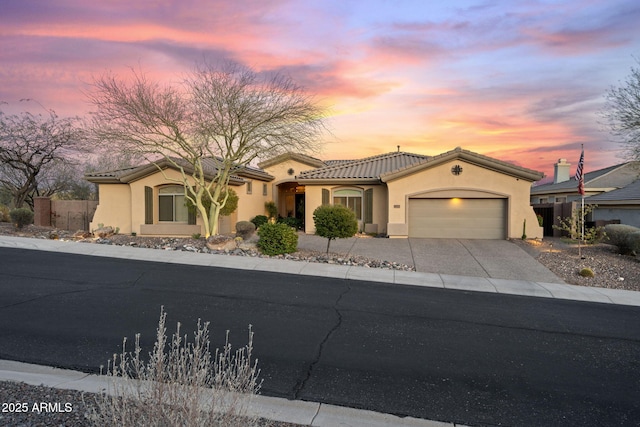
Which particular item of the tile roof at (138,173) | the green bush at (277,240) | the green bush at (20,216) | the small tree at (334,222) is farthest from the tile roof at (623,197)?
the green bush at (20,216)

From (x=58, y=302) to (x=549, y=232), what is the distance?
24.0 meters

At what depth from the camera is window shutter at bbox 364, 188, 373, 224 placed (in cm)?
2295

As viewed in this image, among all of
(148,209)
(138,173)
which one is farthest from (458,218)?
(138,173)

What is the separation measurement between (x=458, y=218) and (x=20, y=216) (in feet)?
73.5

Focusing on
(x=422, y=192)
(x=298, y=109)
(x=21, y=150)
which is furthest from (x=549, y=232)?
(x=21, y=150)

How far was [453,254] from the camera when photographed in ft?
54.7

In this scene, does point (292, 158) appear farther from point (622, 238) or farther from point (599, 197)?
point (599, 197)

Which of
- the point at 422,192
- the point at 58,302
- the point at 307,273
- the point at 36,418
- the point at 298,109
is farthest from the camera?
the point at 422,192

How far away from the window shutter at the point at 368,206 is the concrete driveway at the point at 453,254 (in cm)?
213

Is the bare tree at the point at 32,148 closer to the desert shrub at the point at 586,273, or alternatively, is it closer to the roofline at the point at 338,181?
the roofline at the point at 338,181

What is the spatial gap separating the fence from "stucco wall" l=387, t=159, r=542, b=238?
17139mm

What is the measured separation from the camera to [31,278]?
10500 mm

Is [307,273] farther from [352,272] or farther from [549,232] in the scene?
[549,232]

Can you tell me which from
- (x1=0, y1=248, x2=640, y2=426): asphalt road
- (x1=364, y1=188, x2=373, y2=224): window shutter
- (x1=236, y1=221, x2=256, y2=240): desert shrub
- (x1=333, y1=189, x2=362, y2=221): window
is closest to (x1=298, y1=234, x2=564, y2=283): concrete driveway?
(x1=364, y1=188, x2=373, y2=224): window shutter
